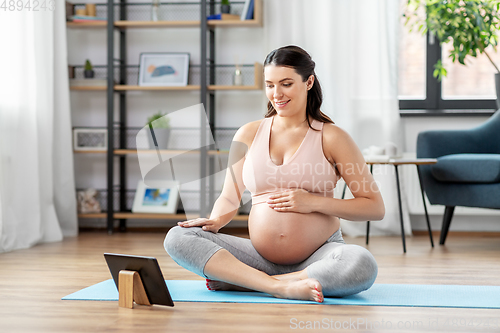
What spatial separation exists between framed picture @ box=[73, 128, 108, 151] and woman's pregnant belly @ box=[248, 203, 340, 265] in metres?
2.17

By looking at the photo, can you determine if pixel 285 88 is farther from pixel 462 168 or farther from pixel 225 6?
pixel 225 6

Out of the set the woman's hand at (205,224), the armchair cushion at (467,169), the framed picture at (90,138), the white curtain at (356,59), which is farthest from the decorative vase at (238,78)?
the woman's hand at (205,224)

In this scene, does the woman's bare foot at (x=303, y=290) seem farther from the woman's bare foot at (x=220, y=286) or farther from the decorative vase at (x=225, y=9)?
the decorative vase at (x=225, y=9)

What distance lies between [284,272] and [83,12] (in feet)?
8.50

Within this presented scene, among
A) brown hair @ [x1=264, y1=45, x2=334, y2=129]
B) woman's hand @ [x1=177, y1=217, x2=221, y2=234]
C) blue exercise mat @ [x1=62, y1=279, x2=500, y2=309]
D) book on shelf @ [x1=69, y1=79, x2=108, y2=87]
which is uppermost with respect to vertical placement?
book on shelf @ [x1=69, y1=79, x2=108, y2=87]

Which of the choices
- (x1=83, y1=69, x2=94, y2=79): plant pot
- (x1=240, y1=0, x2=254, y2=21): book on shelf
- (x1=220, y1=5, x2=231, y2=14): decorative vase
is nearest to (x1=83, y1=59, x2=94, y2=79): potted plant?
(x1=83, y1=69, x2=94, y2=79): plant pot

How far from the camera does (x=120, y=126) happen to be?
11.9ft

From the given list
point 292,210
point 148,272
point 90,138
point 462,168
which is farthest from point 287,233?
point 90,138

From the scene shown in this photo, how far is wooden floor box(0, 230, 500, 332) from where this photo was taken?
128 cm

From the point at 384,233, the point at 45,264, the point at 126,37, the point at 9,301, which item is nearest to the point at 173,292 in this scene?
the point at 9,301

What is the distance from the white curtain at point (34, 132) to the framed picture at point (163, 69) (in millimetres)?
494

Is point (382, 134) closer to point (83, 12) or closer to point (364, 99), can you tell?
point (364, 99)

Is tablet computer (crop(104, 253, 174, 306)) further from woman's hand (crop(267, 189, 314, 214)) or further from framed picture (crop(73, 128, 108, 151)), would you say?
framed picture (crop(73, 128, 108, 151))

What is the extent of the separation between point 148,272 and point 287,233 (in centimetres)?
40
